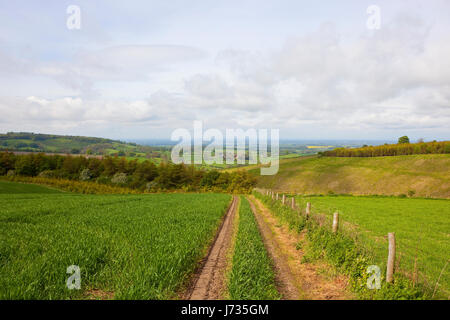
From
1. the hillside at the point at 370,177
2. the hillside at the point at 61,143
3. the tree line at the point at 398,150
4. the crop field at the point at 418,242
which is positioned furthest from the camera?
the hillside at the point at 61,143

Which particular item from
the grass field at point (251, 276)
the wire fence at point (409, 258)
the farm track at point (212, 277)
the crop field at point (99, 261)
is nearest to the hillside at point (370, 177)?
the wire fence at point (409, 258)

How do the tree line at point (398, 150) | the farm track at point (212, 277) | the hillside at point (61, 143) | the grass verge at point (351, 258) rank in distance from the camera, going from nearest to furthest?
the grass verge at point (351, 258) < the farm track at point (212, 277) < the tree line at point (398, 150) < the hillside at point (61, 143)

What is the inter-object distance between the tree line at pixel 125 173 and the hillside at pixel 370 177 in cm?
1553

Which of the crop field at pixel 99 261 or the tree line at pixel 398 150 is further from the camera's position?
the tree line at pixel 398 150

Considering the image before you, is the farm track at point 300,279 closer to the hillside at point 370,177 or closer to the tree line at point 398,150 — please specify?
the hillside at point 370,177

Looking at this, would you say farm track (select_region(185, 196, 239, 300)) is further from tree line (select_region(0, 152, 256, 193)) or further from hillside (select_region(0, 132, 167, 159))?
hillside (select_region(0, 132, 167, 159))

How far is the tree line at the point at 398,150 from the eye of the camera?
8120 cm

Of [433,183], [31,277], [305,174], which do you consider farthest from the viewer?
[305,174]

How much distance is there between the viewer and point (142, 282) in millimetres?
5750

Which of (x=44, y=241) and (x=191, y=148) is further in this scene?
(x=191, y=148)
